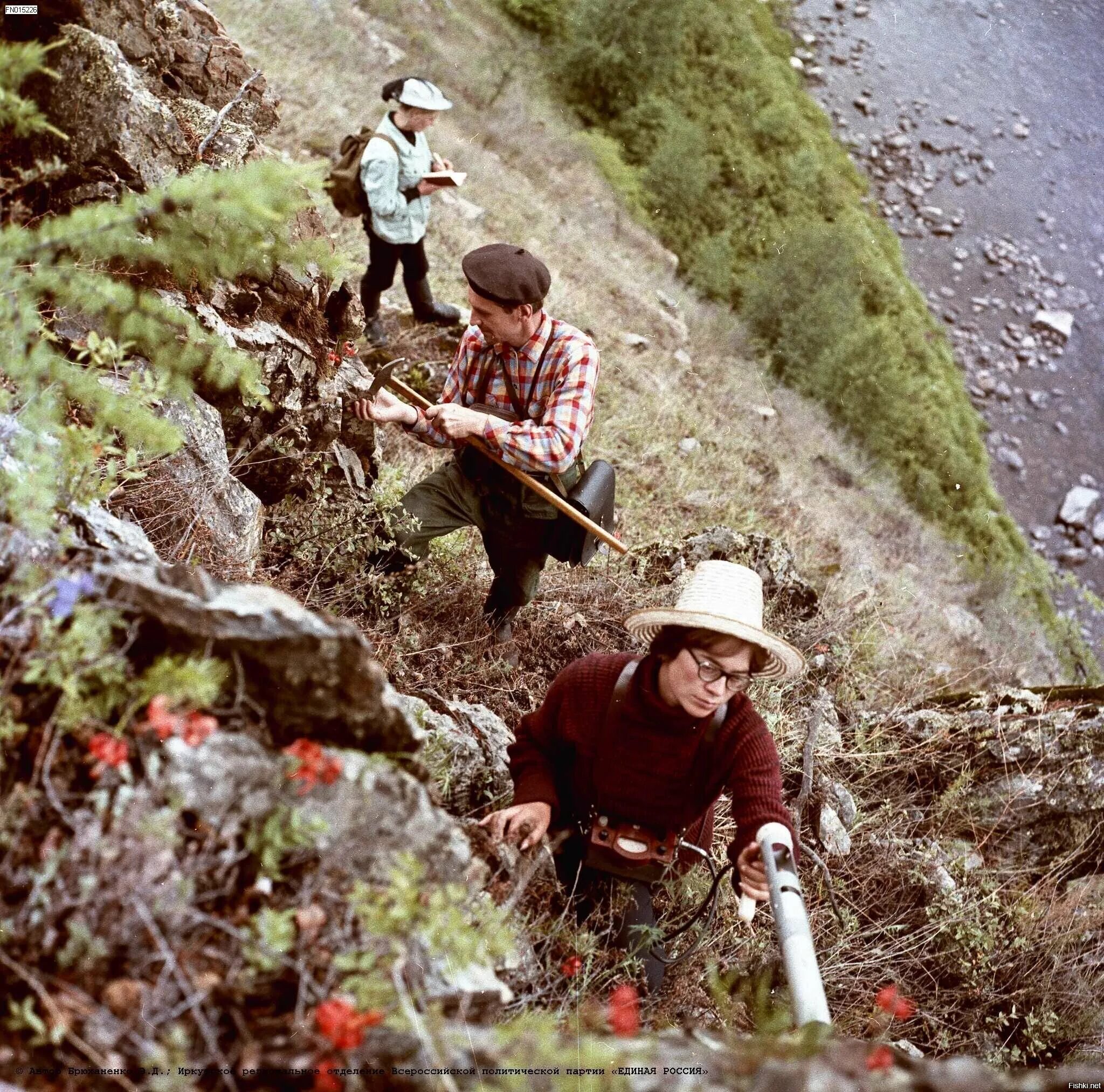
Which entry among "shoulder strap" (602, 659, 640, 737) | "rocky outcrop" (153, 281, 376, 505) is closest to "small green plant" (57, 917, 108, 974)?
"shoulder strap" (602, 659, 640, 737)

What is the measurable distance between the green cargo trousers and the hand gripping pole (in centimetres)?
179

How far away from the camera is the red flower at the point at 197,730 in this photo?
1504 mm

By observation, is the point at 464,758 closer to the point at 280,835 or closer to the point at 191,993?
the point at 280,835

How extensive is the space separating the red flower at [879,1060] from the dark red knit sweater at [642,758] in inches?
45.2

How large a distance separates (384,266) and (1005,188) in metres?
20.7

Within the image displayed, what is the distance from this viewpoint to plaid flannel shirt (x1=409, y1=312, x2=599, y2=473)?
3.38m

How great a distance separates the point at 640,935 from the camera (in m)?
2.78

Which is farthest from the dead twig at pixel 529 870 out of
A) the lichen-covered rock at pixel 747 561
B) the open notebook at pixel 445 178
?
the open notebook at pixel 445 178

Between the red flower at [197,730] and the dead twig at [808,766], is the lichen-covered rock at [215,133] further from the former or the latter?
the dead twig at [808,766]

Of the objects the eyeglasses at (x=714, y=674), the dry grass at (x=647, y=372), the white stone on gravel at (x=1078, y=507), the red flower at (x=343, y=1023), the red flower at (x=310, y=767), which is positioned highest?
the red flower at (x=310, y=767)

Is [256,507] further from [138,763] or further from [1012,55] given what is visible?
[1012,55]

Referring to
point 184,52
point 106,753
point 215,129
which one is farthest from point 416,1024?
point 184,52

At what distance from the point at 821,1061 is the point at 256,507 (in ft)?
9.09

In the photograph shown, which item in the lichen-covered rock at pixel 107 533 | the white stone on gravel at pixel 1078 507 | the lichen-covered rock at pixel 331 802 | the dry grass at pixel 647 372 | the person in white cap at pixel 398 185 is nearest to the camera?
the lichen-covered rock at pixel 331 802
